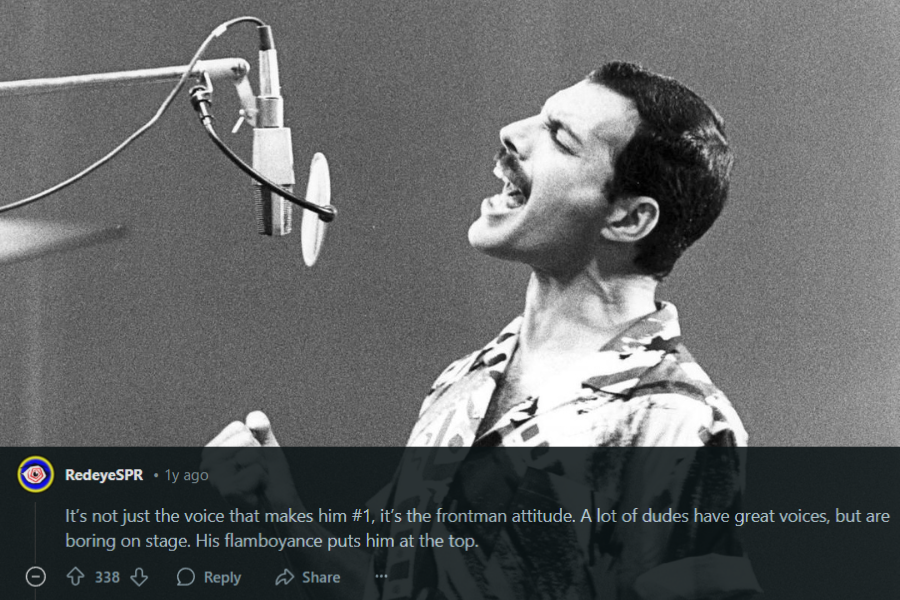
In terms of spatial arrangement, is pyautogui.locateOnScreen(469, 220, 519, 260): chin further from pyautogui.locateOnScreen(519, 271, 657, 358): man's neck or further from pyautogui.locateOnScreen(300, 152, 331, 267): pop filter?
pyautogui.locateOnScreen(300, 152, 331, 267): pop filter

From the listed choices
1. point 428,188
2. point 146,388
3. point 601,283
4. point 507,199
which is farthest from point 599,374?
point 146,388

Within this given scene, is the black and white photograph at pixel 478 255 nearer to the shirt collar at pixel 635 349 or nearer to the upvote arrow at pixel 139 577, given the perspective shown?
the shirt collar at pixel 635 349

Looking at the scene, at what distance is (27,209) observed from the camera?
196cm

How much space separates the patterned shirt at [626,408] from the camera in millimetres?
1228

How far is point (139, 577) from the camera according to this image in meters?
1.54

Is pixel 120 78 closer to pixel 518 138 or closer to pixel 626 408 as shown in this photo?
pixel 518 138

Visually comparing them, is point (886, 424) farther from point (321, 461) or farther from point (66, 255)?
point (66, 255)

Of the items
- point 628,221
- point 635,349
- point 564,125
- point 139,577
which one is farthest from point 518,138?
point 139,577

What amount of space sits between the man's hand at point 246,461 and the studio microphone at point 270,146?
250 mm

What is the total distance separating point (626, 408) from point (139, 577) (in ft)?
2.32

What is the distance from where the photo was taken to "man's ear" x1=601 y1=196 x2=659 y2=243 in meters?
1.34

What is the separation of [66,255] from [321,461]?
21.8 inches

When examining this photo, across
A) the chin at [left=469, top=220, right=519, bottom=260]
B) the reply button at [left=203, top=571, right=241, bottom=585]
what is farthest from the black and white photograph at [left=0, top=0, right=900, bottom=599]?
the reply button at [left=203, top=571, right=241, bottom=585]

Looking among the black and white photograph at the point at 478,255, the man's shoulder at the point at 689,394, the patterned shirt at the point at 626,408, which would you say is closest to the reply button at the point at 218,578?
the black and white photograph at the point at 478,255
